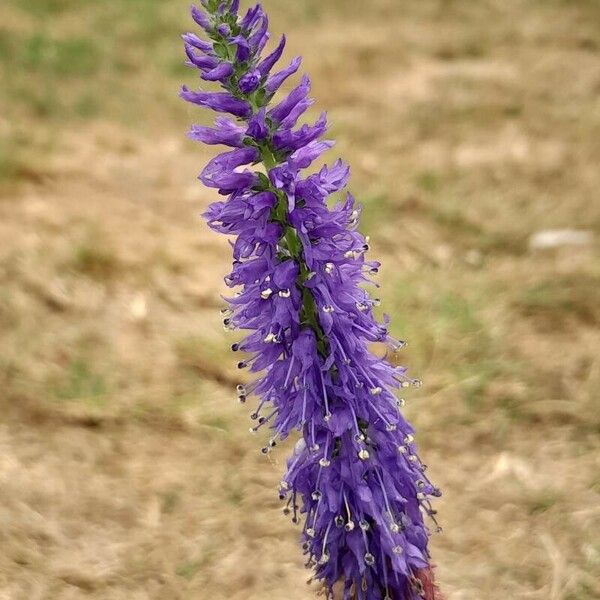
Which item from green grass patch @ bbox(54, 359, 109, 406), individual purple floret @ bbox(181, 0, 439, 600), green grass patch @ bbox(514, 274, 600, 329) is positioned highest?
green grass patch @ bbox(514, 274, 600, 329)

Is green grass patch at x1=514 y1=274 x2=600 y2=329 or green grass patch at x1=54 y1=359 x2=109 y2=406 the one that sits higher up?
green grass patch at x1=514 y1=274 x2=600 y2=329

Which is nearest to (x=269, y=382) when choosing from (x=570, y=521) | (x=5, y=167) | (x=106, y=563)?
(x=106, y=563)

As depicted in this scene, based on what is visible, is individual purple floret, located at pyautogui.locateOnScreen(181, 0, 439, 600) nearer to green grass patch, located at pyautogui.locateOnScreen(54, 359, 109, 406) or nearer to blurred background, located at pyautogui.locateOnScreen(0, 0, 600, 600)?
blurred background, located at pyautogui.locateOnScreen(0, 0, 600, 600)

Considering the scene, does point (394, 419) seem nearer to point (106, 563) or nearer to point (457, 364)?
point (106, 563)

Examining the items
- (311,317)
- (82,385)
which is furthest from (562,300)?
(311,317)

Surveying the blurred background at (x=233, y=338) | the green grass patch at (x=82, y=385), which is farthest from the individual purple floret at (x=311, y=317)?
the green grass patch at (x=82, y=385)

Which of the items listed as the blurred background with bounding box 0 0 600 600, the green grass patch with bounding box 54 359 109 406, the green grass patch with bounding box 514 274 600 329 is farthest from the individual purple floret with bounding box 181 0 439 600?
the green grass patch with bounding box 514 274 600 329
